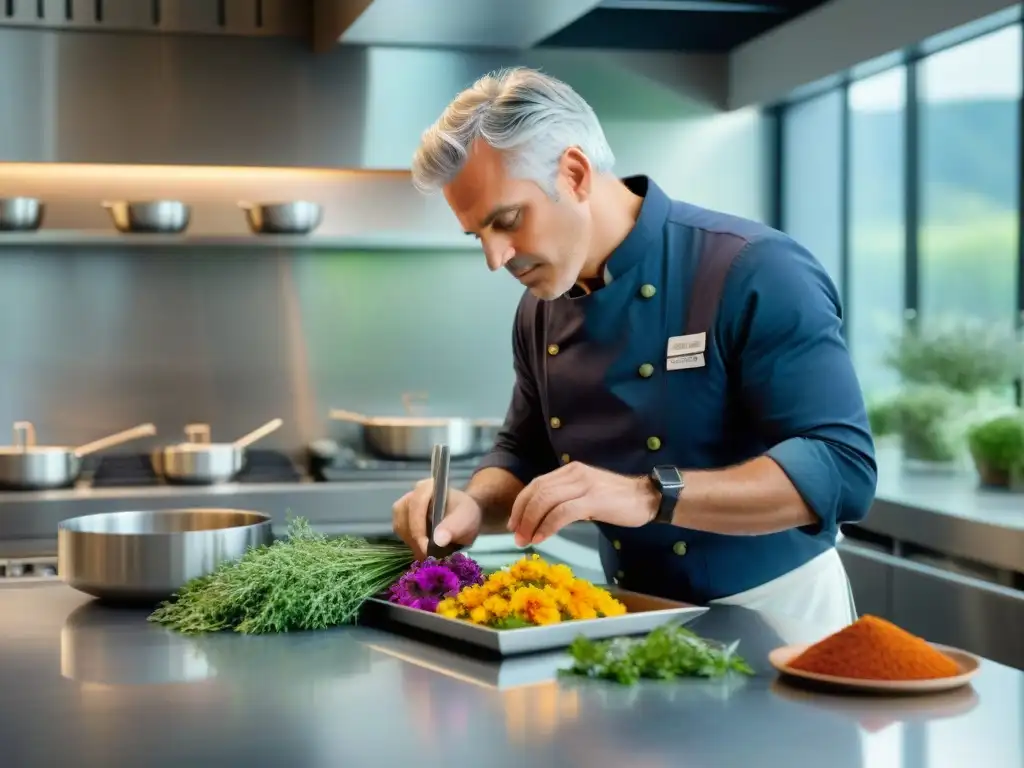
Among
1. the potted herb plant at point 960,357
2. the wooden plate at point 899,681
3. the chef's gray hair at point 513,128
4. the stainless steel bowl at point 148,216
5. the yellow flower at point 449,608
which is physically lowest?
the wooden plate at point 899,681

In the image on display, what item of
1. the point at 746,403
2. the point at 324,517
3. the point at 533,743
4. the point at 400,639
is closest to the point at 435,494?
the point at 400,639

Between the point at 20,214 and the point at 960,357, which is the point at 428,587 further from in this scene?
the point at 20,214

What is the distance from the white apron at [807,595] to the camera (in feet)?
6.43

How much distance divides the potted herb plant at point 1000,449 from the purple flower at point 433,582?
1.87 m

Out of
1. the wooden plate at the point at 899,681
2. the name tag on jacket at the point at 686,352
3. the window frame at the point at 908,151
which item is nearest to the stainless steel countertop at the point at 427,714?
the wooden plate at the point at 899,681

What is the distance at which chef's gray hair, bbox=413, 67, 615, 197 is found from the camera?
1787 millimetres

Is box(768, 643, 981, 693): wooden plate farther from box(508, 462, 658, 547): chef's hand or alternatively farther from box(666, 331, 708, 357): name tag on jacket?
box(666, 331, 708, 357): name tag on jacket

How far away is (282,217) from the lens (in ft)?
13.0

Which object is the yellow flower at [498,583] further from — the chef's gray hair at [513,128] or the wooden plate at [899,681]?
the chef's gray hair at [513,128]

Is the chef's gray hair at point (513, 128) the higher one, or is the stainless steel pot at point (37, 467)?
the chef's gray hair at point (513, 128)

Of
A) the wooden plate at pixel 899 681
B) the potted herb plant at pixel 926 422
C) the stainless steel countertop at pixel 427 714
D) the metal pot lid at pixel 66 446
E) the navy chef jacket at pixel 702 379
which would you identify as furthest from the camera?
the metal pot lid at pixel 66 446

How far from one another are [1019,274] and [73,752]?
2820mm

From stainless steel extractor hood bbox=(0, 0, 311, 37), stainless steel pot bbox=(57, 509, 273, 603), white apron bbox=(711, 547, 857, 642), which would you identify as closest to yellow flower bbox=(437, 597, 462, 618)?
stainless steel pot bbox=(57, 509, 273, 603)

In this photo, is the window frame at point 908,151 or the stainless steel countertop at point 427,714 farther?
the window frame at point 908,151
